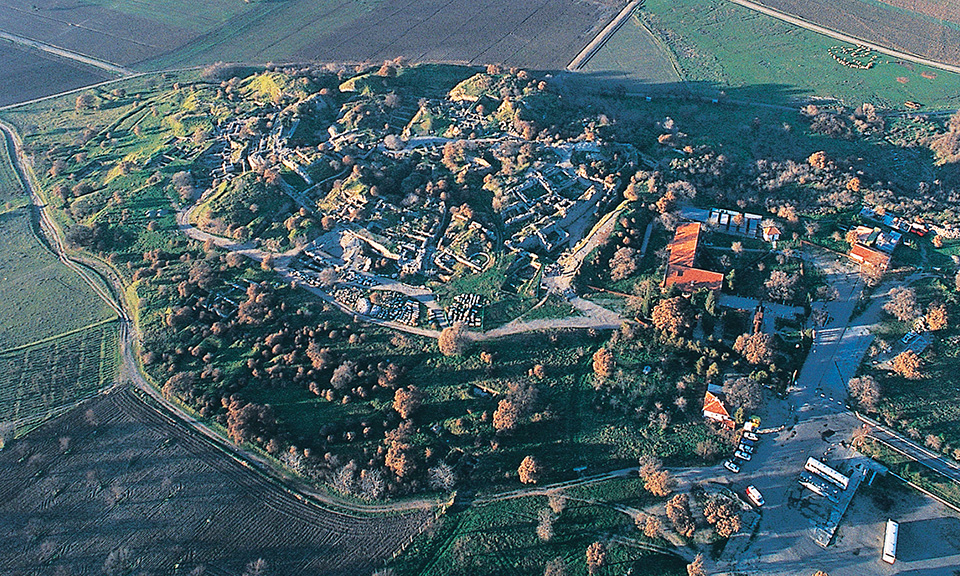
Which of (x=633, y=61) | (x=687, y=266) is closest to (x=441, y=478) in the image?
(x=687, y=266)

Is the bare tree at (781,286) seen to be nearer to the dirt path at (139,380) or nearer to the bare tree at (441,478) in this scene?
the bare tree at (441,478)

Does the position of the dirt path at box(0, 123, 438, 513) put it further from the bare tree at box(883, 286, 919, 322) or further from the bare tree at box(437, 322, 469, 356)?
the bare tree at box(883, 286, 919, 322)

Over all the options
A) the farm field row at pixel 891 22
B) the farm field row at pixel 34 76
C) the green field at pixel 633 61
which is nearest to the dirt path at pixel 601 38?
the green field at pixel 633 61

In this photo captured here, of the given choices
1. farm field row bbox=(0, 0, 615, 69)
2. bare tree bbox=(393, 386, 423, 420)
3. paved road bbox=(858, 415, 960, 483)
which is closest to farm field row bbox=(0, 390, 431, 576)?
bare tree bbox=(393, 386, 423, 420)

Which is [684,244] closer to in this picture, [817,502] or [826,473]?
[826,473]

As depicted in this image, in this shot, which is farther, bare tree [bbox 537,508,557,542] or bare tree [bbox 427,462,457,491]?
bare tree [bbox 427,462,457,491]

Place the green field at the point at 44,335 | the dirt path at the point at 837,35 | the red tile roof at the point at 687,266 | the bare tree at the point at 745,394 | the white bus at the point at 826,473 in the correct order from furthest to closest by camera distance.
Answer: the dirt path at the point at 837,35 < the red tile roof at the point at 687,266 < the green field at the point at 44,335 < the bare tree at the point at 745,394 < the white bus at the point at 826,473
